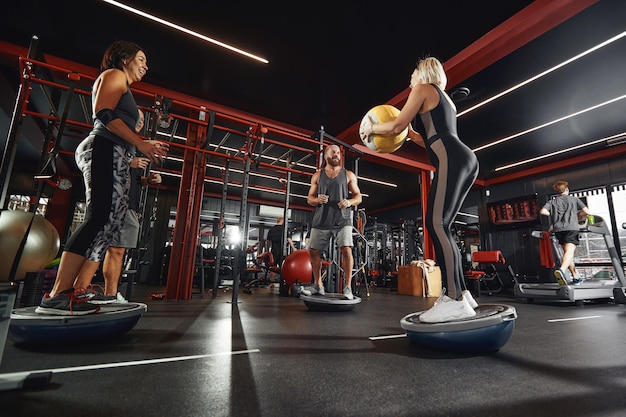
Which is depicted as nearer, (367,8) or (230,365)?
(230,365)

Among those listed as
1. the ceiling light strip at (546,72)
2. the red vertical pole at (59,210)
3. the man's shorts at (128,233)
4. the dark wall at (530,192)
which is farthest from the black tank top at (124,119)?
the red vertical pole at (59,210)

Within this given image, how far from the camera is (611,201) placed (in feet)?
19.5

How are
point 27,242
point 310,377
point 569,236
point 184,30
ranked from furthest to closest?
point 569,236
point 184,30
point 27,242
point 310,377

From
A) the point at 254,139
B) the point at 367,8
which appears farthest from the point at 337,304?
the point at 367,8

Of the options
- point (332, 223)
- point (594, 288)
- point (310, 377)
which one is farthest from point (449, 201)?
point (594, 288)

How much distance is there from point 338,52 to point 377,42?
1.60 feet

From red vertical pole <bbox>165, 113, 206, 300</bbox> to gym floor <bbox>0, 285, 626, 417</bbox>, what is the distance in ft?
6.62

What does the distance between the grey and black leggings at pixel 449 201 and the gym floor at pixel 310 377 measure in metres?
0.35

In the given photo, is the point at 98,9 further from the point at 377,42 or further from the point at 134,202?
the point at 377,42

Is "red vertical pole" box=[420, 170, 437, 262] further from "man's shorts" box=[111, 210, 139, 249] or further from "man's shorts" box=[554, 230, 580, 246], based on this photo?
"man's shorts" box=[111, 210, 139, 249]

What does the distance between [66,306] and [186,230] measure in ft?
8.01

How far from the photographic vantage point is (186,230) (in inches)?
141

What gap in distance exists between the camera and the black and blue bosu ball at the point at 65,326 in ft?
3.73

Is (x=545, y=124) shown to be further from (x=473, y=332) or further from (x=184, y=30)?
(x=184, y=30)
